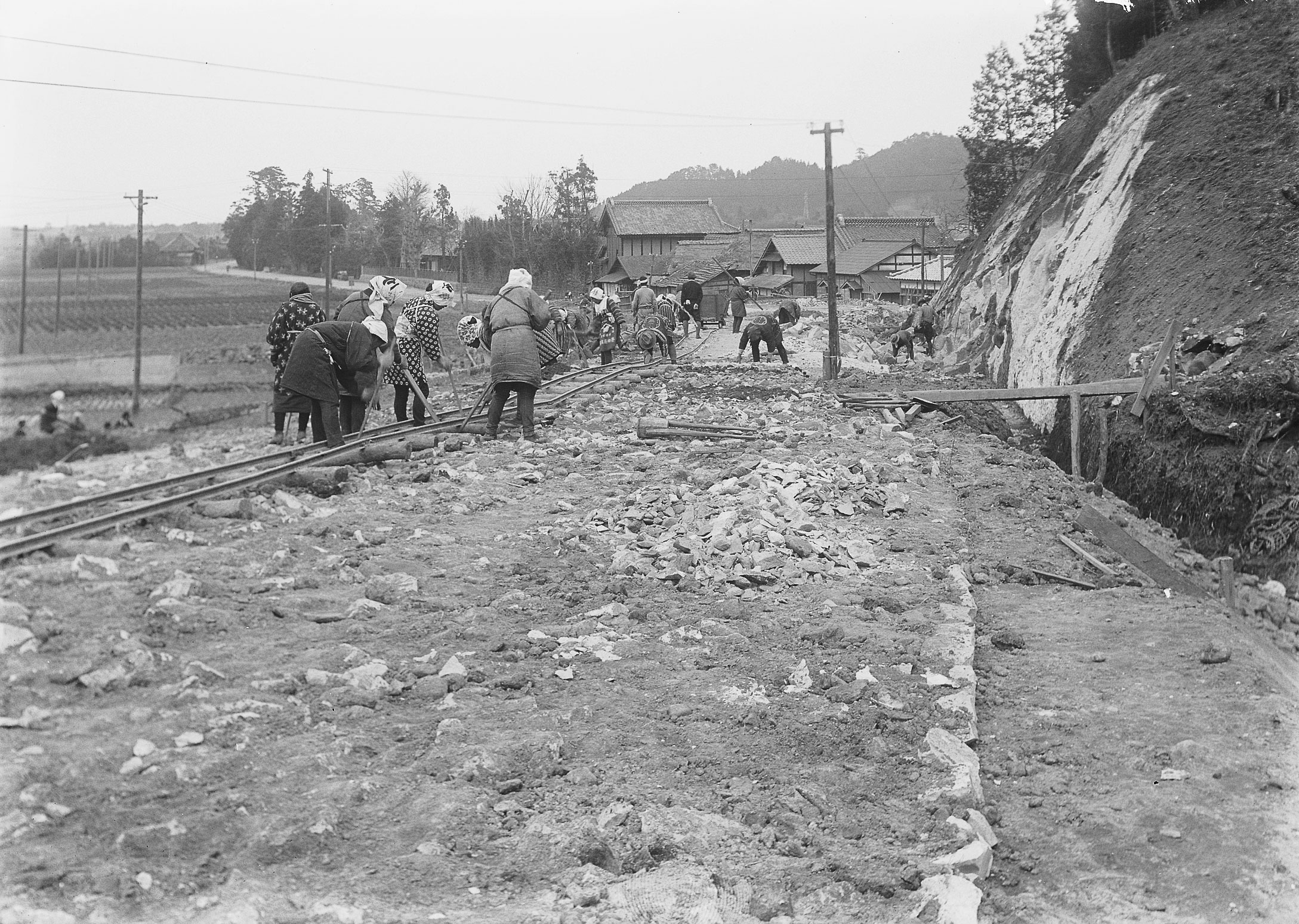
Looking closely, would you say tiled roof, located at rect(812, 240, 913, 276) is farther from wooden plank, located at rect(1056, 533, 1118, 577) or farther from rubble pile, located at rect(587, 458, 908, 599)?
wooden plank, located at rect(1056, 533, 1118, 577)

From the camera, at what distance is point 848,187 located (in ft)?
366

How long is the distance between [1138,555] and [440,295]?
6968 mm

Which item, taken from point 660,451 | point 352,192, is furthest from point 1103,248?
point 352,192

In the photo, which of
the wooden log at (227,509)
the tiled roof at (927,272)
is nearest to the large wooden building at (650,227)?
the tiled roof at (927,272)

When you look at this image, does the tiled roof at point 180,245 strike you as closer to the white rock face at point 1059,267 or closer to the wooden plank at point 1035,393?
the white rock face at point 1059,267

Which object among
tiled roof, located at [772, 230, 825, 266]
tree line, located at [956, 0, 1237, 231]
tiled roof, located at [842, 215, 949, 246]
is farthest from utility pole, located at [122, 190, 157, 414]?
tiled roof, located at [842, 215, 949, 246]

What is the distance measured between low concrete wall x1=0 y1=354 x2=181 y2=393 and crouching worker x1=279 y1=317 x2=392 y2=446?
1.85 m

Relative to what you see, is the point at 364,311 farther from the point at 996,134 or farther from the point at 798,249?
the point at 798,249

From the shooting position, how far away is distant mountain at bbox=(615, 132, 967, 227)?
107 m

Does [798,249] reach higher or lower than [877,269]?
higher

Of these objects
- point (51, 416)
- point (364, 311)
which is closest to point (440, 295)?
point (364, 311)

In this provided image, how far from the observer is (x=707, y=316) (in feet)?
105

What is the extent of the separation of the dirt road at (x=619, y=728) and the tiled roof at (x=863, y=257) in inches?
1782

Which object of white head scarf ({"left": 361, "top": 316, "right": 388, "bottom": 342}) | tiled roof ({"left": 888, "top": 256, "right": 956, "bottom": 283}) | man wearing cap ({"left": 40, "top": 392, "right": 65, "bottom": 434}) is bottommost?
man wearing cap ({"left": 40, "top": 392, "right": 65, "bottom": 434})
